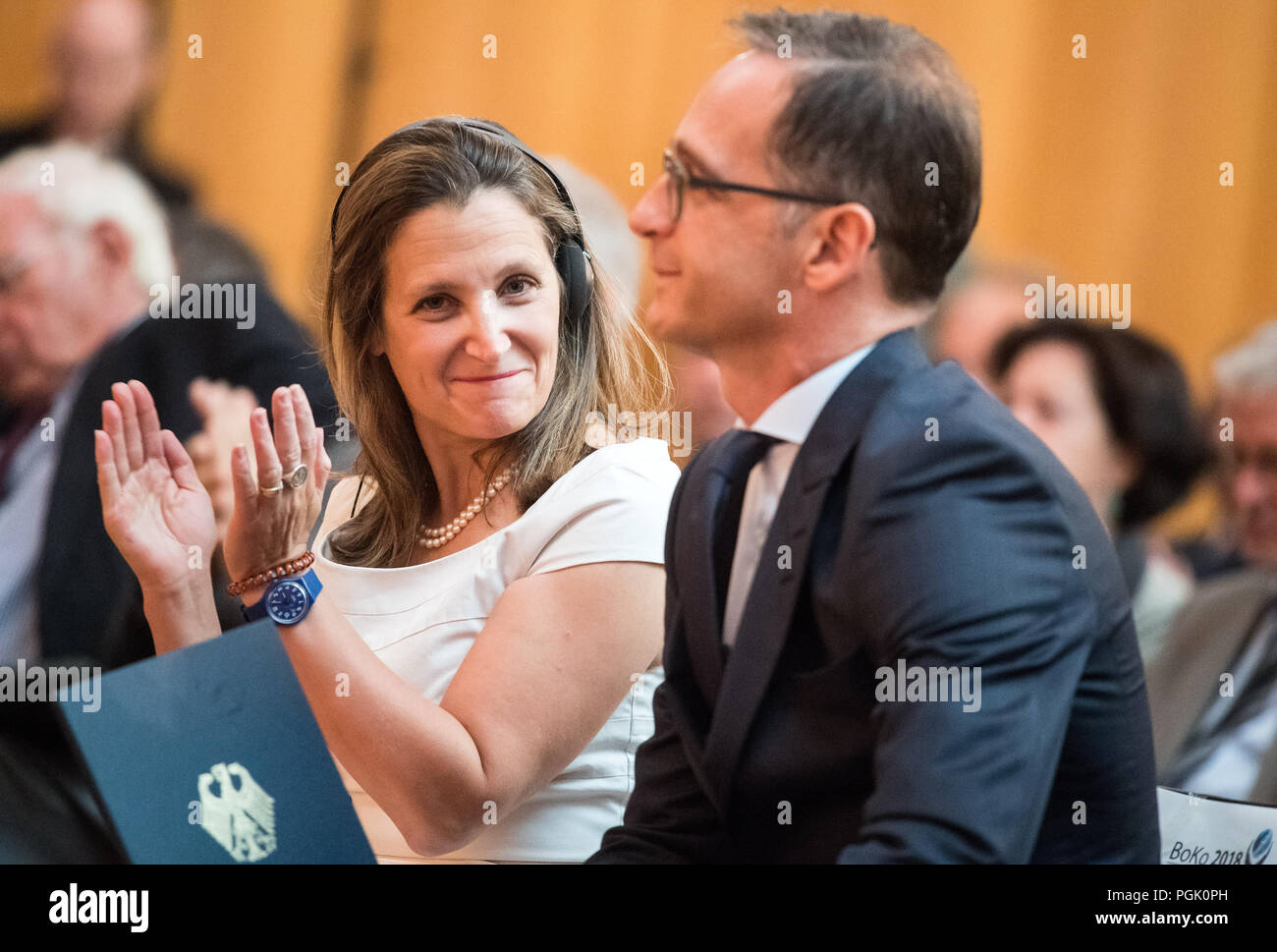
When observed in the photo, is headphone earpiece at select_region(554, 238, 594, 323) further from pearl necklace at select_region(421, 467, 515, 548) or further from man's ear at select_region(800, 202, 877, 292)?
man's ear at select_region(800, 202, 877, 292)

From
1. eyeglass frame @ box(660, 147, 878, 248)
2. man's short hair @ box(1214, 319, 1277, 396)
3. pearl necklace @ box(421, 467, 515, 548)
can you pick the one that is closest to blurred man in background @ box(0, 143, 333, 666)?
pearl necklace @ box(421, 467, 515, 548)

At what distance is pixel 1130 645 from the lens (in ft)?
4.34

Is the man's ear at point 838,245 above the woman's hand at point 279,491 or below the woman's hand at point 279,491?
above

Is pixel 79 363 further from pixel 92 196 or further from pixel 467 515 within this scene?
pixel 467 515

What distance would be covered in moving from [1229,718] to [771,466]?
6.06 ft

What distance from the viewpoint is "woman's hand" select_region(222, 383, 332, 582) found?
154 cm

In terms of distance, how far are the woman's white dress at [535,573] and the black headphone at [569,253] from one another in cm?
21

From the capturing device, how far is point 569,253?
187 cm

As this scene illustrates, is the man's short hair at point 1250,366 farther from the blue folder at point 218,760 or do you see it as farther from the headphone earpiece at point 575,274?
the blue folder at point 218,760

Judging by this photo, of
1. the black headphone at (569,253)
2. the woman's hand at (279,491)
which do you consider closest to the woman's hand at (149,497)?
the woman's hand at (279,491)

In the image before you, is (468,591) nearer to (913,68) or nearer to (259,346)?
(913,68)

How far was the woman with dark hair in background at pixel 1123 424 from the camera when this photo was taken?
349cm

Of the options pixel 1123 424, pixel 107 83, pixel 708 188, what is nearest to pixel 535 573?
pixel 708 188
